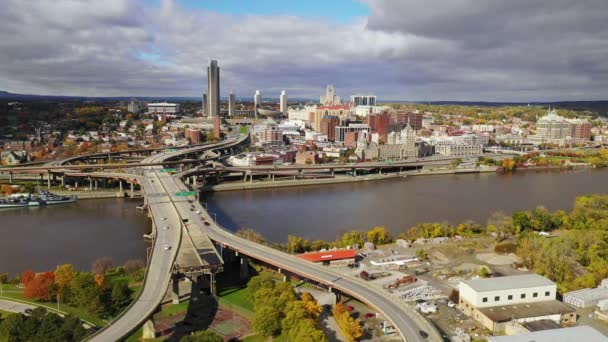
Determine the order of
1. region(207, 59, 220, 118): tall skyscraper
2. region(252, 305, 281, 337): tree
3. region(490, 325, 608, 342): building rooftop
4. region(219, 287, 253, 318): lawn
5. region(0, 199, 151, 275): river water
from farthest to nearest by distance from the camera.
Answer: region(207, 59, 220, 118): tall skyscraper → region(0, 199, 151, 275): river water → region(219, 287, 253, 318): lawn → region(252, 305, 281, 337): tree → region(490, 325, 608, 342): building rooftop

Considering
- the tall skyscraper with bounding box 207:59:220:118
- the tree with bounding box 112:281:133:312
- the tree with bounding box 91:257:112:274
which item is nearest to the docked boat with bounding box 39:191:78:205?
the tree with bounding box 91:257:112:274

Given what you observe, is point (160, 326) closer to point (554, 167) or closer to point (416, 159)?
point (416, 159)

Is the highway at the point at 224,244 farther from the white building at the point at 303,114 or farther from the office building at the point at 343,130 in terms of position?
the white building at the point at 303,114

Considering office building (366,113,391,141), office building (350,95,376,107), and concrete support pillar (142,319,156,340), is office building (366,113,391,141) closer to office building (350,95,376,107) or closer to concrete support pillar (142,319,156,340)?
office building (350,95,376,107)

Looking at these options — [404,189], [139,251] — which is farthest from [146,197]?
[404,189]

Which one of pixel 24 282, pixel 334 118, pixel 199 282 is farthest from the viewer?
pixel 334 118
